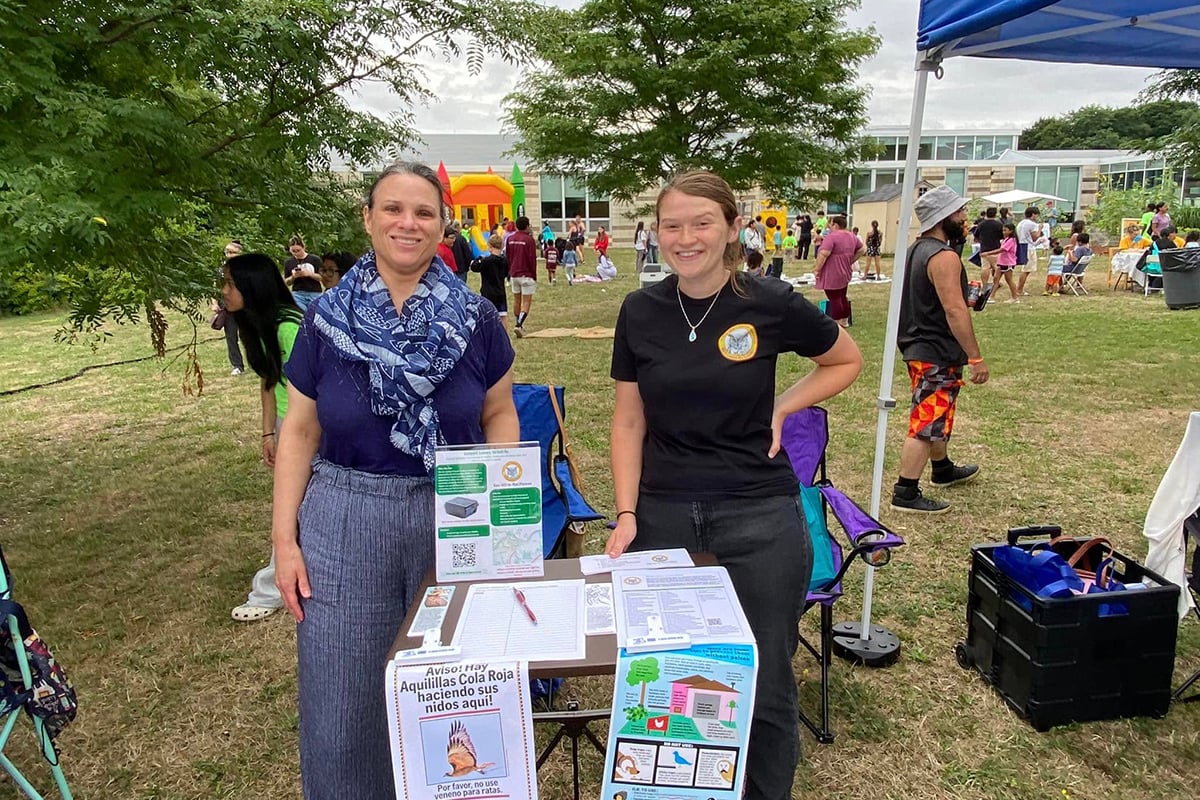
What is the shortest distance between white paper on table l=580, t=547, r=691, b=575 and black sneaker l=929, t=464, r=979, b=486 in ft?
11.6

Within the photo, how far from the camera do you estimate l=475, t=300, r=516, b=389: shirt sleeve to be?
1.80m

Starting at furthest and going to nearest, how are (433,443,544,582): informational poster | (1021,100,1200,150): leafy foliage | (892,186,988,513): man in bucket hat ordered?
(1021,100,1200,150): leafy foliage → (892,186,988,513): man in bucket hat → (433,443,544,582): informational poster

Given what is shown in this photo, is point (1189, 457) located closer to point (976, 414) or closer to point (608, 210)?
point (976, 414)

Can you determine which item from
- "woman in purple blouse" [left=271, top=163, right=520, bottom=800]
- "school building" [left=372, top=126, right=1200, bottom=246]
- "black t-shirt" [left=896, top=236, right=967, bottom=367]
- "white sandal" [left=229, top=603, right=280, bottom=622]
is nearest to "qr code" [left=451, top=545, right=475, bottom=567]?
"woman in purple blouse" [left=271, top=163, right=520, bottom=800]

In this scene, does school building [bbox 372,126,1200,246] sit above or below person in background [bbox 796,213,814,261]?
above

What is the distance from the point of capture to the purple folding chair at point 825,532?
239 centimetres

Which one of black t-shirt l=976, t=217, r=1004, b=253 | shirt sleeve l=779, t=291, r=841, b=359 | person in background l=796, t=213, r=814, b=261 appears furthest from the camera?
person in background l=796, t=213, r=814, b=261

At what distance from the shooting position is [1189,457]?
8.63 feet

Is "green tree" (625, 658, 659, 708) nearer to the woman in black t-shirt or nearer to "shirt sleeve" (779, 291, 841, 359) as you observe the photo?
the woman in black t-shirt

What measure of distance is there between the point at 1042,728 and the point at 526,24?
378 cm

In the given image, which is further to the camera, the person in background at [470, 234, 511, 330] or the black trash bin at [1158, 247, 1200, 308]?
the black trash bin at [1158, 247, 1200, 308]

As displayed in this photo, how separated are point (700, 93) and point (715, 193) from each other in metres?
9.83

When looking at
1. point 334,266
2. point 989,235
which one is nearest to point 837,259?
point 989,235

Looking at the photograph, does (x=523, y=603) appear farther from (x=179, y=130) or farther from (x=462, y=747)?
(x=179, y=130)
